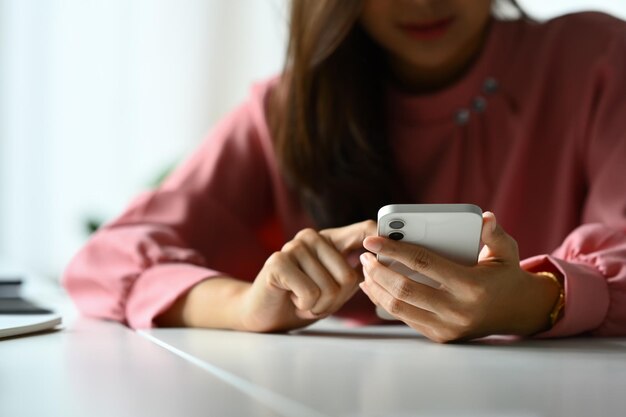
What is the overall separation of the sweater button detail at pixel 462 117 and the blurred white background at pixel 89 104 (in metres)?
1.25

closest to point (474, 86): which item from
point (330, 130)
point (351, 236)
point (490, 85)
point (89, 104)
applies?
point (490, 85)

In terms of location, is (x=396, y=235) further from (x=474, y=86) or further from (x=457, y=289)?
(x=474, y=86)

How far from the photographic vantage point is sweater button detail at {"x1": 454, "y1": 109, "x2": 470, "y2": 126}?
100 centimetres

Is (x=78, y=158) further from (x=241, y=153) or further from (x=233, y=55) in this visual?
(x=241, y=153)

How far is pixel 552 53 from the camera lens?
98cm

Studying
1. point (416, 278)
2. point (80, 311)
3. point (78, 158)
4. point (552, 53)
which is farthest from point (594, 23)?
point (78, 158)

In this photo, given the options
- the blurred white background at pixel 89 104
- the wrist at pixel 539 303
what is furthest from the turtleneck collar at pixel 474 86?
the blurred white background at pixel 89 104

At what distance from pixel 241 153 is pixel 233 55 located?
1784 millimetres

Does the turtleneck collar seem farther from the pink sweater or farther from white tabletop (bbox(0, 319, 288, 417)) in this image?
white tabletop (bbox(0, 319, 288, 417))

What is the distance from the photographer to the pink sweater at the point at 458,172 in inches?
34.0

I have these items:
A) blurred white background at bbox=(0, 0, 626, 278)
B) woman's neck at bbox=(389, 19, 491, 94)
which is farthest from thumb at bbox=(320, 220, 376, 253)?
blurred white background at bbox=(0, 0, 626, 278)

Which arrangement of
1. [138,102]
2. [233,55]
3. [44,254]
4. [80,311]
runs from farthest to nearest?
[233,55], [138,102], [44,254], [80,311]

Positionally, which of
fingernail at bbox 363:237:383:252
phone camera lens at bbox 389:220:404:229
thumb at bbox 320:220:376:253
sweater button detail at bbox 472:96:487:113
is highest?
sweater button detail at bbox 472:96:487:113

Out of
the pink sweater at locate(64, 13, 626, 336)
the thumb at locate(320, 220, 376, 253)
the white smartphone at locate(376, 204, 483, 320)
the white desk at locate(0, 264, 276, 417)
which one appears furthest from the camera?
the pink sweater at locate(64, 13, 626, 336)
